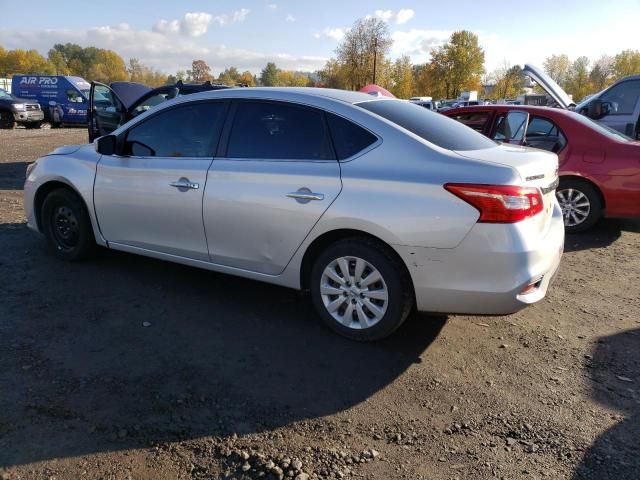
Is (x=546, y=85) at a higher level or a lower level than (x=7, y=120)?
higher

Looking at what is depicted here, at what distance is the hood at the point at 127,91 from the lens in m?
9.97

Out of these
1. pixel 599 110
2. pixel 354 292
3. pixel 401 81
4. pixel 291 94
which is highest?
pixel 401 81

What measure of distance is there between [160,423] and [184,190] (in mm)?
1931

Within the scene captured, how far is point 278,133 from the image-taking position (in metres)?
3.76

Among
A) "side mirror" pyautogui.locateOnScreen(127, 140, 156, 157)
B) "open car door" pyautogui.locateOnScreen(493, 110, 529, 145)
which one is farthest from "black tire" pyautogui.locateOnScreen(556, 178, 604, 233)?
"side mirror" pyautogui.locateOnScreen(127, 140, 156, 157)

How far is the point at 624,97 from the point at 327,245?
26.6 ft

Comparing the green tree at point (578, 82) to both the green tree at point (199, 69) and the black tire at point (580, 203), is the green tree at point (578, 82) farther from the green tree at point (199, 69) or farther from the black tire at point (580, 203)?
the black tire at point (580, 203)

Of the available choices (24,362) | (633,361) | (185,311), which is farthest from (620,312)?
(24,362)

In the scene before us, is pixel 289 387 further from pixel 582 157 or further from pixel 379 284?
pixel 582 157

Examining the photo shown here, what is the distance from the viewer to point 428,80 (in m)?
68.9

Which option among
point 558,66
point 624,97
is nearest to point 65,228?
point 624,97

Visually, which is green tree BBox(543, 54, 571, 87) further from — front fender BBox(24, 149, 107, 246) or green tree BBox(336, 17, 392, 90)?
front fender BBox(24, 149, 107, 246)

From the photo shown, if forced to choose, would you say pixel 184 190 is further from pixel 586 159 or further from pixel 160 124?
pixel 586 159

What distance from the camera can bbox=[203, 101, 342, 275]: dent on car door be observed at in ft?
11.4
